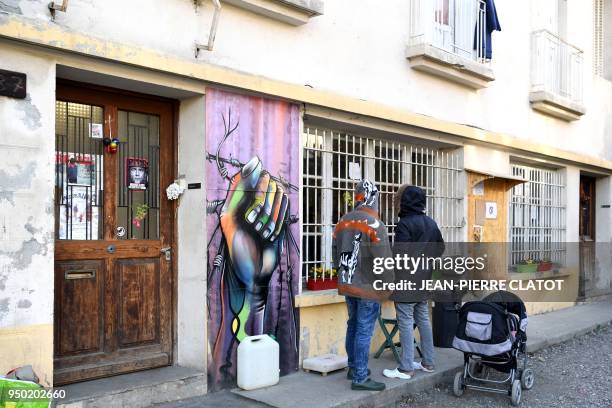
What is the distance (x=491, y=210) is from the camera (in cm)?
925

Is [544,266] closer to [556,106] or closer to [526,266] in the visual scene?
[526,266]

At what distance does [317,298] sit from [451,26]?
14.5ft

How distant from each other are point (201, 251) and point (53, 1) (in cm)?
232

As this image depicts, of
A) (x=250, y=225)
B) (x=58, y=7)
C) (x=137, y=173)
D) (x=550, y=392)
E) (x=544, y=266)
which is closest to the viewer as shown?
(x=58, y=7)

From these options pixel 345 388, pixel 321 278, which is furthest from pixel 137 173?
pixel 345 388

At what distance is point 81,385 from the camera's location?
4.93m

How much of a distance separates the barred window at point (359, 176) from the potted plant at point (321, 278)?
59 millimetres

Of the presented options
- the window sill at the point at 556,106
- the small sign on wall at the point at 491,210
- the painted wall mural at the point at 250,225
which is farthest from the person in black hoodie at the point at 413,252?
the window sill at the point at 556,106

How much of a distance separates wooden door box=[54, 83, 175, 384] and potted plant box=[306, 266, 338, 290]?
1628 millimetres

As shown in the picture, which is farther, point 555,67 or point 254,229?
point 555,67

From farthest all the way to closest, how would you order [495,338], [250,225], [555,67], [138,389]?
[555,67], [250,225], [495,338], [138,389]

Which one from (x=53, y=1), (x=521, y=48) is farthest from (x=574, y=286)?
(x=53, y=1)

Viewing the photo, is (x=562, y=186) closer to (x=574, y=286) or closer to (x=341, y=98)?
(x=574, y=286)

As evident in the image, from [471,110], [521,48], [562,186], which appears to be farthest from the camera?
[562,186]
